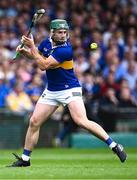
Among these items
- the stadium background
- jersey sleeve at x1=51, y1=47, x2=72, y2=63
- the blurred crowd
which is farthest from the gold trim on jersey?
the blurred crowd

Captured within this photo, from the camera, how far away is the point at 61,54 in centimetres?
1387

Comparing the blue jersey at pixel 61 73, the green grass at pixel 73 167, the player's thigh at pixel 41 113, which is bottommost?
the green grass at pixel 73 167

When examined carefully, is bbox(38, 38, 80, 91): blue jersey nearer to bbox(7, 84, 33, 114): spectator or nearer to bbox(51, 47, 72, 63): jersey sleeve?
bbox(51, 47, 72, 63): jersey sleeve

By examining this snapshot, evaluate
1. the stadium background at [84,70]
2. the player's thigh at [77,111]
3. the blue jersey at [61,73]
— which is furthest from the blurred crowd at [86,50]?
the player's thigh at [77,111]

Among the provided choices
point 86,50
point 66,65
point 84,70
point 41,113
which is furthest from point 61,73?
point 86,50

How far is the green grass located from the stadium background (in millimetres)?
3547

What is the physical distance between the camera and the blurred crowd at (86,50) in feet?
72.8

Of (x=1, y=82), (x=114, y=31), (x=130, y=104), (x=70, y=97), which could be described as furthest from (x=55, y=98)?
(x=114, y=31)

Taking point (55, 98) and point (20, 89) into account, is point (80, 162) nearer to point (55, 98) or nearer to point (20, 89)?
point (55, 98)

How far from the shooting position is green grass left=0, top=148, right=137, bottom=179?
1220cm

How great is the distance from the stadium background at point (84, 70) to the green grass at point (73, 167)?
11.6 ft

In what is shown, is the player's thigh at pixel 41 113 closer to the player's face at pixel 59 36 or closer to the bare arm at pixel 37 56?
the bare arm at pixel 37 56

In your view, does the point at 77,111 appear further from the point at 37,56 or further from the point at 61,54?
the point at 37,56

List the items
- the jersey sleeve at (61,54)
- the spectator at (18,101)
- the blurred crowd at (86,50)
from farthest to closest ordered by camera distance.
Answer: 1. the blurred crowd at (86,50)
2. the spectator at (18,101)
3. the jersey sleeve at (61,54)
